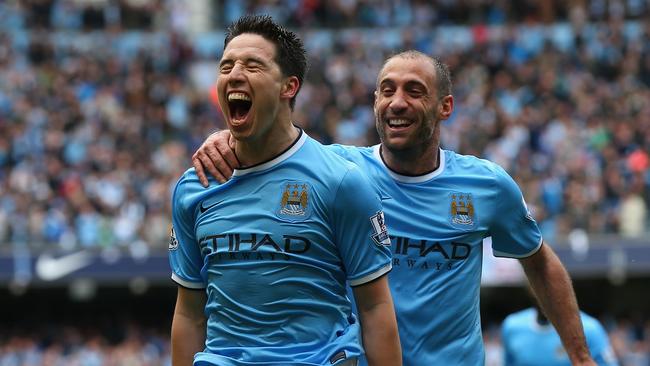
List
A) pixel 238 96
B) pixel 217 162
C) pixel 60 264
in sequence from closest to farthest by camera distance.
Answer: pixel 238 96 < pixel 217 162 < pixel 60 264

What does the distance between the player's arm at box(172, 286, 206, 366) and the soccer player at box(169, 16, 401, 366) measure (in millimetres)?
165

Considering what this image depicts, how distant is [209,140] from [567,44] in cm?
1984

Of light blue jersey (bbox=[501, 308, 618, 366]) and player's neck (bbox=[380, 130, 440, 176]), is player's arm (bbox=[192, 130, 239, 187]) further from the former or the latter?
light blue jersey (bbox=[501, 308, 618, 366])

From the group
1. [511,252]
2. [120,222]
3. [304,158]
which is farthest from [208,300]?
[120,222]

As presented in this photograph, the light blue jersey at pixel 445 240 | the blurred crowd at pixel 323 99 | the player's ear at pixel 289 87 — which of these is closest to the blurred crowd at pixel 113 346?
the blurred crowd at pixel 323 99

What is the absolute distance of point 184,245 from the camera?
15.3ft

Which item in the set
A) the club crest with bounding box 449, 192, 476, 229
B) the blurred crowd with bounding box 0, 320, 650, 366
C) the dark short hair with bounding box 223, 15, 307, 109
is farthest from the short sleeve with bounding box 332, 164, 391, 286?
the blurred crowd with bounding box 0, 320, 650, 366

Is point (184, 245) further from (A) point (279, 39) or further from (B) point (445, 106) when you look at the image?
(B) point (445, 106)

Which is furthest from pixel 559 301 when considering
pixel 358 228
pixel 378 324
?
pixel 358 228

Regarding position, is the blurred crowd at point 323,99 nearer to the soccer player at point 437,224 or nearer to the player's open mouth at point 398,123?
the soccer player at point 437,224

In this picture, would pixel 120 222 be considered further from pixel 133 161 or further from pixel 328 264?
pixel 328 264

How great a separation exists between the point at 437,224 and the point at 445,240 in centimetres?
8

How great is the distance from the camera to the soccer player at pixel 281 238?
436 centimetres

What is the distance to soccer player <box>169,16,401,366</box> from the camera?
436 centimetres
